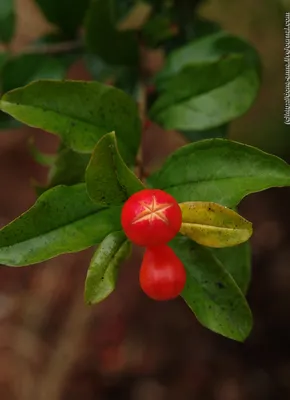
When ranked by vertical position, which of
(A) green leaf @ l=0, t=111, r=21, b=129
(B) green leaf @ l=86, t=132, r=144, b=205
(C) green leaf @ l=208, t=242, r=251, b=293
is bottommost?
(C) green leaf @ l=208, t=242, r=251, b=293

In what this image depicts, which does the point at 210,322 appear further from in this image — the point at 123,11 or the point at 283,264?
the point at 283,264

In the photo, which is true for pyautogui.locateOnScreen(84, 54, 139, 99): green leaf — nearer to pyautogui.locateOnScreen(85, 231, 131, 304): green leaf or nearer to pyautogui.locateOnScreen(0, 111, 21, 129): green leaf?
pyautogui.locateOnScreen(0, 111, 21, 129): green leaf

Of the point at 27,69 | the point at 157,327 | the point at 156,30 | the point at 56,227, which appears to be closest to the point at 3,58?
the point at 27,69

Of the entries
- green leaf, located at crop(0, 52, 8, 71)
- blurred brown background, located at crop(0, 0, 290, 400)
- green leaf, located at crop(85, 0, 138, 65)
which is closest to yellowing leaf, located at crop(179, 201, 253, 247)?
green leaf, located at crop(85, 0, 138, 65)

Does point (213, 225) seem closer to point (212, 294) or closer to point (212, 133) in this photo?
point (212, 294)

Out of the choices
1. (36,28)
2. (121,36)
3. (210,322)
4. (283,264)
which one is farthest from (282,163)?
(36,28)

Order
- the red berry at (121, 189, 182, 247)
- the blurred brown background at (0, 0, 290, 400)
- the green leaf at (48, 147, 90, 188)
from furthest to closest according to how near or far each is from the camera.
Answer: the blurred brown background at (0, 0, 290, 400) → the green leaf at (48, 147, 90, 188) → the red berry at (121, 189, 182, 247)

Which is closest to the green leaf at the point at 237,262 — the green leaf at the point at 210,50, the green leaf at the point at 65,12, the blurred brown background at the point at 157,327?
the green leaf at the point at 210,50

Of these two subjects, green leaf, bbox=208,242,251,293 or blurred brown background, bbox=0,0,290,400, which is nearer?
green leaf, bbox=208,242,251,293
